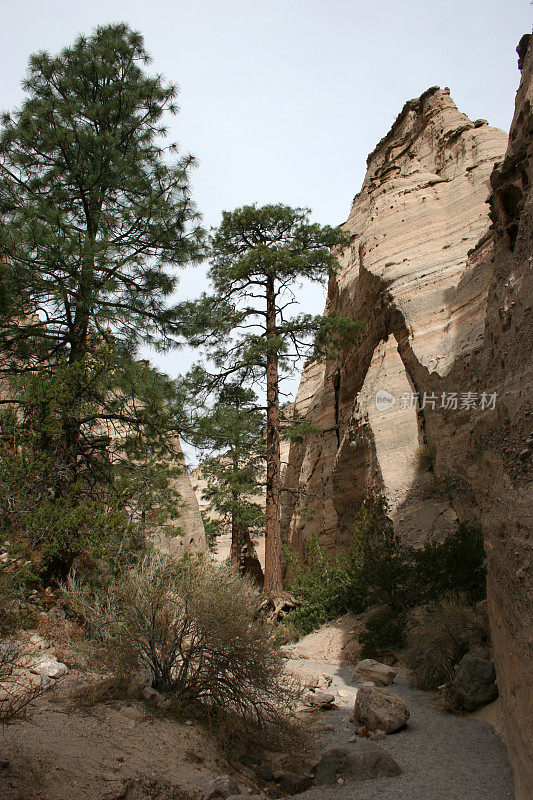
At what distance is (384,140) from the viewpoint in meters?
26.6

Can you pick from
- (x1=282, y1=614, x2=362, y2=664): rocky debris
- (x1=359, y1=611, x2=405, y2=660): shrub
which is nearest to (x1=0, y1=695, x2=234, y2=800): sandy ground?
(x1=282, y1=614, x2=362, y2=664): rocky debris

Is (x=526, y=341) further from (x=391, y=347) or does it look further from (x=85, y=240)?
(x=391, y=347)

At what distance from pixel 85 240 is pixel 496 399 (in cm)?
755

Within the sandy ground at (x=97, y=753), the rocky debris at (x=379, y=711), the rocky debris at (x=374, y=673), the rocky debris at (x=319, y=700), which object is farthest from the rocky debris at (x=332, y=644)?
Answer: the sandy ground at (x=97, y=753)

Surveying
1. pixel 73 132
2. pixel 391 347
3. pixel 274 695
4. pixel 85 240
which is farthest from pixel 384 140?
pixel 274 695

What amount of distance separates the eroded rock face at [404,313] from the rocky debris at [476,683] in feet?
17.1

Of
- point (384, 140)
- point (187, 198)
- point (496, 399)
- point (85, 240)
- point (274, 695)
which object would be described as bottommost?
point (274, 695)

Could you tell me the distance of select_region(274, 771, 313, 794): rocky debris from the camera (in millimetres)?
5684

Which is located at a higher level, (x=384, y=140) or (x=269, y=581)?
(x=384, y=140)

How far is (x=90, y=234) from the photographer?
12055 millimetres

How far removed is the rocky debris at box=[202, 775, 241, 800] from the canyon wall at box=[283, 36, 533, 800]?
7.90 feet

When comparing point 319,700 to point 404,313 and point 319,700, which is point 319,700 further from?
point 404,313

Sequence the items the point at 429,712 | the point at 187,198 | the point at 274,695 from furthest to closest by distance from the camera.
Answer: the point at 187,198
the point at 429,712
the point at 274,695

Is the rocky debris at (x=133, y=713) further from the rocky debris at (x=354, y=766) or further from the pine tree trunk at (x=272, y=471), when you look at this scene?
the pine tree trunk at (x=272, y=471)
